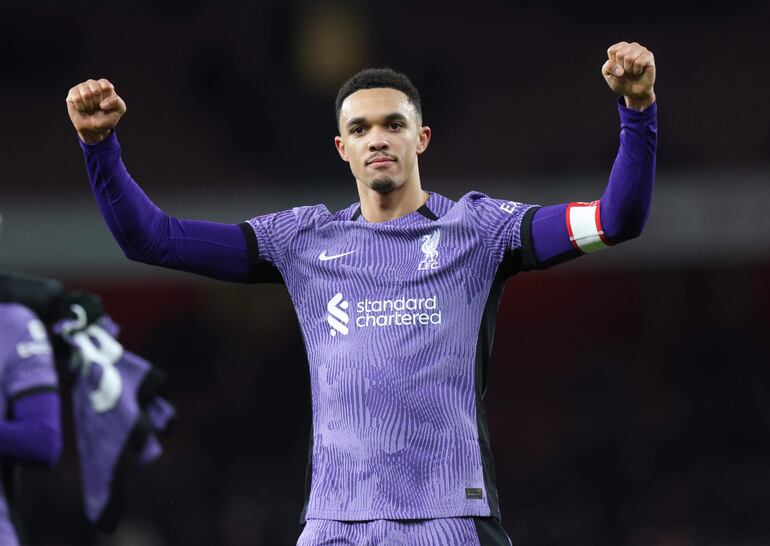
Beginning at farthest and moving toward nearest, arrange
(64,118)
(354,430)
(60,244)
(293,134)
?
(64,118), (293,134), (60,244), (354,430)

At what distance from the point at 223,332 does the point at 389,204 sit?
1025 centimetres

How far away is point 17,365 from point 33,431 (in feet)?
0.71

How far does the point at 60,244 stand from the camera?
12852 mm

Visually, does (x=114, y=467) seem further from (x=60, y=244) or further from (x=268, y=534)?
(x=60, y=244)

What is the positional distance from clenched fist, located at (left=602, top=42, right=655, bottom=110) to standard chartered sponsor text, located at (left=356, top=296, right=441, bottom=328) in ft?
2.31

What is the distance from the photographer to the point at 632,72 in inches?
126

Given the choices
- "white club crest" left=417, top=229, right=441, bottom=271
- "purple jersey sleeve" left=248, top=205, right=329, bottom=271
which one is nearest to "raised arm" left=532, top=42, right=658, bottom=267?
"white club crest" left=417, top=229, right=441, bottom=271

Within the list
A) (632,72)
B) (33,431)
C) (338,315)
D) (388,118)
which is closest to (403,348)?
(338,315)

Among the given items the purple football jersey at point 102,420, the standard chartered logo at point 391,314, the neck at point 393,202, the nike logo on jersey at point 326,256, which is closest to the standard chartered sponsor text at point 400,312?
the standard chartered logo at point 391,314

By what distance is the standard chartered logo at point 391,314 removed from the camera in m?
3.48

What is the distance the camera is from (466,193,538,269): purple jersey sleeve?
3.54 metres

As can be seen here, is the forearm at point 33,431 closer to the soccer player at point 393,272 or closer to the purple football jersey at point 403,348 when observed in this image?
the soccer player at point 393,272

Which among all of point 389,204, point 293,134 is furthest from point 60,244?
point 389,204

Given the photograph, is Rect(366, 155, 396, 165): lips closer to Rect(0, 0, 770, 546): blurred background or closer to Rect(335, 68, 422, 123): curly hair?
Rect(335, 68, 422, 123): curly hair
